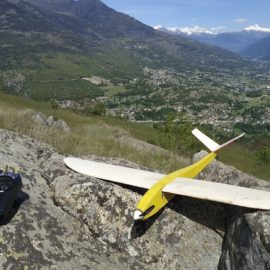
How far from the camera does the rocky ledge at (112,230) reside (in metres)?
5.98

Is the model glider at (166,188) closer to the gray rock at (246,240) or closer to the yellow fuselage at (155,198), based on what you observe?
the yellow fuselage at (155,198)

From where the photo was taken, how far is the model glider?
6.76 metres

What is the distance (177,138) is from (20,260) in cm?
2134

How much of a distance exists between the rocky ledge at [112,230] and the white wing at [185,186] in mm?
189

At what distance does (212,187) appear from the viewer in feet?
25.0

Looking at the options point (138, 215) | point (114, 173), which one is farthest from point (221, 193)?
point (114, 173)

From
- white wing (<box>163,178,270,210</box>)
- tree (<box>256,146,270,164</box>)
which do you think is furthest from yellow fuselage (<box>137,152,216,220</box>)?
tree (<box>256,146,270,164</box>)

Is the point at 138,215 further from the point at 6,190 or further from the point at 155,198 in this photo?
the point at 6,190

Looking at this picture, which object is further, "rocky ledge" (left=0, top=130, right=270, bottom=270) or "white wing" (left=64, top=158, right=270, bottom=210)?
"white wing" (left=64, top=158, right=270, bottom=210)

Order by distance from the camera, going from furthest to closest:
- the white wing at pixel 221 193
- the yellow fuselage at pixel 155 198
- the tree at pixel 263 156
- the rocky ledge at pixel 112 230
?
the tree at pixel 263 156 < the yellow fuselage at pixel 155 198 < the white wing at pixel 221 193 < the rocky ledge at pixel 112 230

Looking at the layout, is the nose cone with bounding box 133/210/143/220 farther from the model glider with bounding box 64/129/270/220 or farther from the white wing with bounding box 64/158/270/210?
the white wing with bounding box 64/158/270/210

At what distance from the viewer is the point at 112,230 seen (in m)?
7.05

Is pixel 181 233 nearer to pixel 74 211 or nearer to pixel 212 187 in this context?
pixel 212 187

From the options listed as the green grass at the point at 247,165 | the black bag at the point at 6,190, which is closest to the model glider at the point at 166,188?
the black bag at the point at 6,190
